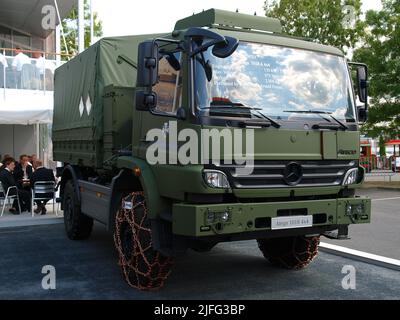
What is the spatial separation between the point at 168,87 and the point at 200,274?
2.32m

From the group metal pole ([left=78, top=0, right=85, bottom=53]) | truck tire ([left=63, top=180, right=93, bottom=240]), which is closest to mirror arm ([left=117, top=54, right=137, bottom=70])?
truck tire ([left=63, top=180, right=93, bottom=240])

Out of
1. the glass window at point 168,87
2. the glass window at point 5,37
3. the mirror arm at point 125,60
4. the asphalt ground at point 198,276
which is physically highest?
the glass window at point 5,37

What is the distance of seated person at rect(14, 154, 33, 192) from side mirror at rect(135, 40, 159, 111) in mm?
7787

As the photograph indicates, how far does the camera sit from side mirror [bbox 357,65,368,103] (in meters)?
5.66

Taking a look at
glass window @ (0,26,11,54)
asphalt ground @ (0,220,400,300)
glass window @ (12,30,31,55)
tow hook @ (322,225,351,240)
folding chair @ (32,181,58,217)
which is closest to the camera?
asphalt ground @ (0,220,400,300)

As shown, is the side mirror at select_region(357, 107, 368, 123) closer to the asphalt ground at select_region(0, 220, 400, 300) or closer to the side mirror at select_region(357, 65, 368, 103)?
the side mirror at select_region(357, 65, 368, 103)

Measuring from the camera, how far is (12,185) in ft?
36.7

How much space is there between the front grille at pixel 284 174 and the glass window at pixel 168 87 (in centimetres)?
80

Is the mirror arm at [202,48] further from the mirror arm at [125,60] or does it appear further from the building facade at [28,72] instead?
the building facade at [28,72]

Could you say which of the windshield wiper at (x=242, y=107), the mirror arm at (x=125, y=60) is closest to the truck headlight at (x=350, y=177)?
the windshield wiper at (x=242, y=107)

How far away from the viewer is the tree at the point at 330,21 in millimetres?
20688
